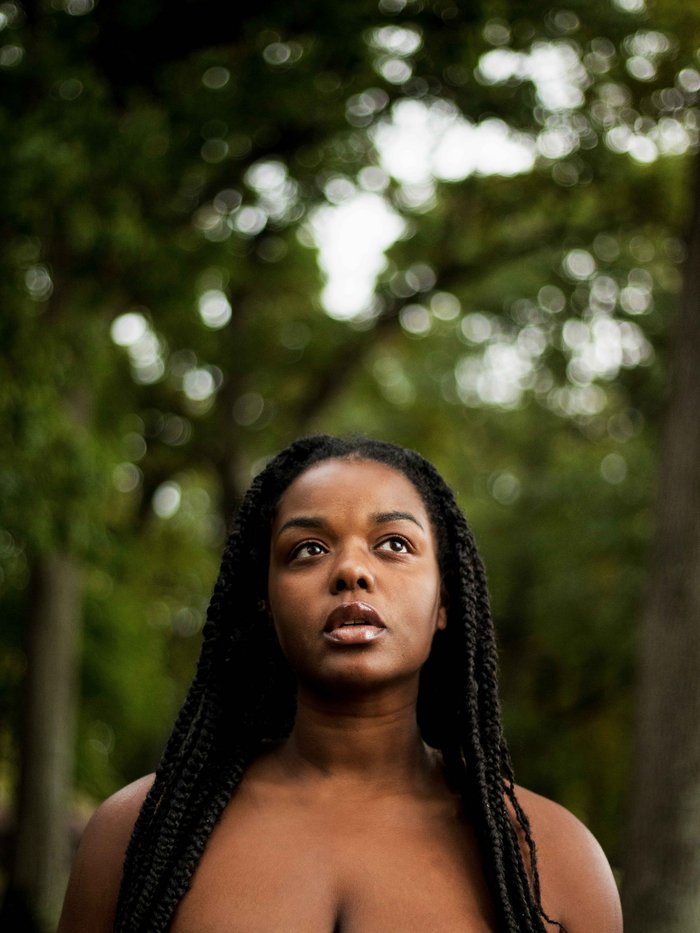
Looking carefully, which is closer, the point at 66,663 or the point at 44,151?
the point at 44,151

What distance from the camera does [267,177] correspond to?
12.1 m

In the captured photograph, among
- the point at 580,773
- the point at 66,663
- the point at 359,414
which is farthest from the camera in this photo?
the point at 359,414

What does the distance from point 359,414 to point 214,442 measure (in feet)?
16.2

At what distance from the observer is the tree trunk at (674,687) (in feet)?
15.3

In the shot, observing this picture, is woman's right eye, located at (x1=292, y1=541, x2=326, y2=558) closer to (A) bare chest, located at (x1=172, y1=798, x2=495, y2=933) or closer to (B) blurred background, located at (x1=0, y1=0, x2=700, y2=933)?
(A) bare chest, located at (x1=172, y1=798, x2=495, y2=933)

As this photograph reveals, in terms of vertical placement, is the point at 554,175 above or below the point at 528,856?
above

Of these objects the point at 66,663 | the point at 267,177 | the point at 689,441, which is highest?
the point at 267,177

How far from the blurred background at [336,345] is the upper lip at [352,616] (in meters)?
2.71

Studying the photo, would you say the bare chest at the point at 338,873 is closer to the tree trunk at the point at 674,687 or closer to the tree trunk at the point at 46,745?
the tree trunk at the point at 674,687

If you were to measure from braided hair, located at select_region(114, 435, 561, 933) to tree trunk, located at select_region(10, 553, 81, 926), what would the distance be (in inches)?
315

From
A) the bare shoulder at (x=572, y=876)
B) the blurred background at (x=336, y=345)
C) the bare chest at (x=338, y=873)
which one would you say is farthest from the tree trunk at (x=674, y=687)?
the bare chest at (x=338, y=873)

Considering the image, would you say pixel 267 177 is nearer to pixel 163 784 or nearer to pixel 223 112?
pixel 223 112

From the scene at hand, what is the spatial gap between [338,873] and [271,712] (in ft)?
1.76

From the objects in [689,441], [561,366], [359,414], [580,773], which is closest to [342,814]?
[689,441]
